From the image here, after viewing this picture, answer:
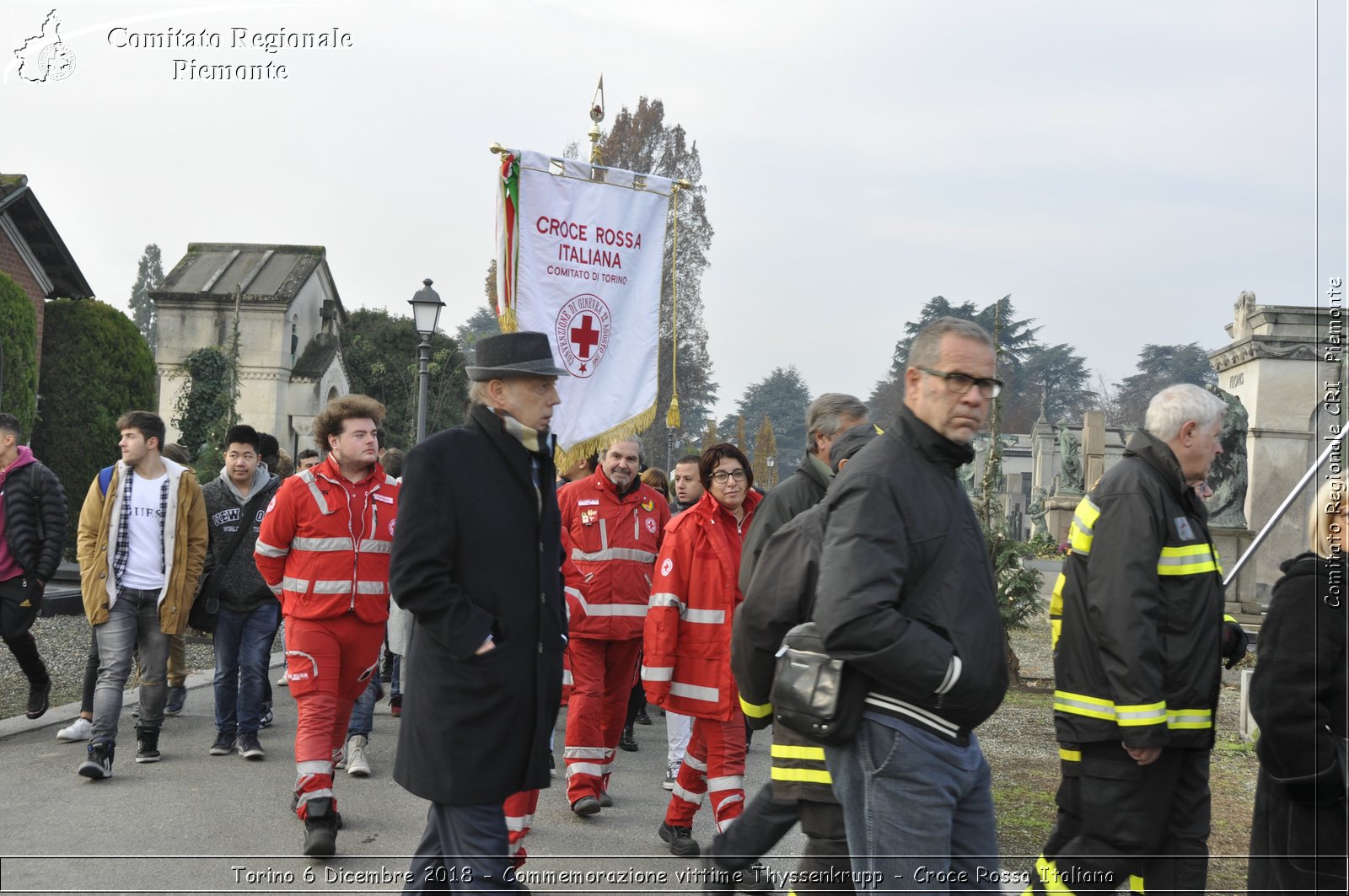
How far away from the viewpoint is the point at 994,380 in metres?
3.47

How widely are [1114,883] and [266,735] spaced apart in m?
6.43

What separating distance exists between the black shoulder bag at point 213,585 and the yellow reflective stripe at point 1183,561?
628 centimetres

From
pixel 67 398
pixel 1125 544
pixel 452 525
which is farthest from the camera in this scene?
pixel 67 398

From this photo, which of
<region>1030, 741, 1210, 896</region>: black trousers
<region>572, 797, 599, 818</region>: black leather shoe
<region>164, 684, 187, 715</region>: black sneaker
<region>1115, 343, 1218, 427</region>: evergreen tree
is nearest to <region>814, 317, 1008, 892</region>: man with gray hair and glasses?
<region>1030, 741, 1210, 896</region>: black trousers

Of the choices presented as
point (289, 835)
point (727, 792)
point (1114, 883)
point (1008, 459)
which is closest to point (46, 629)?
point (289, 835)

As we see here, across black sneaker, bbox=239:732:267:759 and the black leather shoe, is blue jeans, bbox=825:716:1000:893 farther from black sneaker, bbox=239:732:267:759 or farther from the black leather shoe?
black sneaker, bbox=239:732:267:759

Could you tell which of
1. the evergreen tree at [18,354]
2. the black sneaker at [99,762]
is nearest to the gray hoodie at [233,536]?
the black sneaker at [99,762]

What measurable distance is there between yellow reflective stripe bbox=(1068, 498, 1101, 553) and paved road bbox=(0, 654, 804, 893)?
2359 mm

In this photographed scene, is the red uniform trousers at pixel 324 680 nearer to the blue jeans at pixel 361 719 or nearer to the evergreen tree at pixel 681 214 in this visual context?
the blue jeans at pixel 361 719

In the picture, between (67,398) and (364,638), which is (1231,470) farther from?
→ (67,398)

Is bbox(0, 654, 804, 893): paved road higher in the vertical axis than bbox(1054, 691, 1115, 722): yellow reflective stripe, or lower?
lower

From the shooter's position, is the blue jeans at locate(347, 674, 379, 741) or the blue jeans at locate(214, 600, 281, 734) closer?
the blue jeans at locate(347, 674, 379, 741)

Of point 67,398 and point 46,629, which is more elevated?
point 67,398

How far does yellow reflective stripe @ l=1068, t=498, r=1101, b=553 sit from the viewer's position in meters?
4.55
